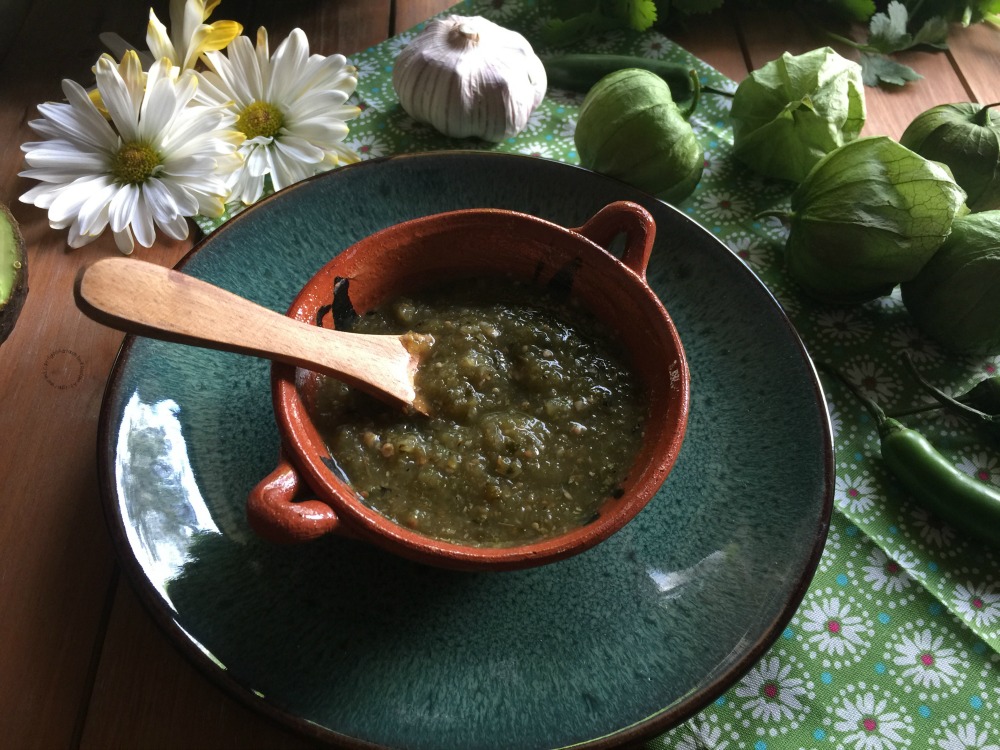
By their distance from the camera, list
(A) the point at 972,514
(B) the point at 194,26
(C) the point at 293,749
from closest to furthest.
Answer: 1. (C) the point at 293,749
2. (A) the point at 972,514
3. (B) the point at 194,26

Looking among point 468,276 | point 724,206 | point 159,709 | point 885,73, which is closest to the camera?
point 159,709

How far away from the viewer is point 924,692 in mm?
1104

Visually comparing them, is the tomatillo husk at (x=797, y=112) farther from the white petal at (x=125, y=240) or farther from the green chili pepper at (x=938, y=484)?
the white petal at (x=125, y=240)

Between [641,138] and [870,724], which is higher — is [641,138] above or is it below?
above

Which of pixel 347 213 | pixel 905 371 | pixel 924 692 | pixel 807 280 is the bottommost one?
pixel 924 692

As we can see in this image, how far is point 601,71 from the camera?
1811 millimetres

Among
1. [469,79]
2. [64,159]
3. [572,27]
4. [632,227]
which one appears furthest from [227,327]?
[572,27]

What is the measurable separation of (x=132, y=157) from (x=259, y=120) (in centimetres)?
25

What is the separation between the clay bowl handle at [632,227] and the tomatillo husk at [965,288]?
23.9 inches

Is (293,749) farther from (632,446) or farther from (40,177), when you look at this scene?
(40,177)

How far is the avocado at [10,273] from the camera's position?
127cm

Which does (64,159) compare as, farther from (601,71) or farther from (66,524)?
(601,71)

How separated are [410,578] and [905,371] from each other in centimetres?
100

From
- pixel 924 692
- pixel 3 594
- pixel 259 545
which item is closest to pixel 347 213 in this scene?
pixel 259 545
